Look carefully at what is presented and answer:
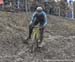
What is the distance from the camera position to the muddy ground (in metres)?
15.0

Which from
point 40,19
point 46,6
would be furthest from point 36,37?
point 46,6

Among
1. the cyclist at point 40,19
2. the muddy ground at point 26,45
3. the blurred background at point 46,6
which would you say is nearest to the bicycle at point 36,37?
the cyclist at point 40,19

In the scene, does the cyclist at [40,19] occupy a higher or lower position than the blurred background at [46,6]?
higher

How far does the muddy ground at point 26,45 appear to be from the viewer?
49.1 ft

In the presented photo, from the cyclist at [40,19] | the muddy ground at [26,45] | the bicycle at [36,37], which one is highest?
the cyclist at [40,19]

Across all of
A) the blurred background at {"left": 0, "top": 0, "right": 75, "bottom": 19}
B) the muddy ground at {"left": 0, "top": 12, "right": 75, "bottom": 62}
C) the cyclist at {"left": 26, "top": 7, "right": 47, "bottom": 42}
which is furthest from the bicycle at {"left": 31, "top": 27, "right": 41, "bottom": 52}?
the blurred background at {"left": 0, "top": 0, "right": 75, "bottom": 19}

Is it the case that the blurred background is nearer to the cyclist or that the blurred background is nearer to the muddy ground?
the muddy ground

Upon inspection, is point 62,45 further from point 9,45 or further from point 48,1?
point 48,1

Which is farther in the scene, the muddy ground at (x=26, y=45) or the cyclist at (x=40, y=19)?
the cyclist at (x=40, y=19)

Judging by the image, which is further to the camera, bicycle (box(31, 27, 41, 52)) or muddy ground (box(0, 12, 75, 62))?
bicycle (box(31, 27, 41, 52))

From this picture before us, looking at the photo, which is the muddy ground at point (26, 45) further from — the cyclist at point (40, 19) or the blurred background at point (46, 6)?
the blurred background at point (46, 6)

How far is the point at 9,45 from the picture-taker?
1633 cm

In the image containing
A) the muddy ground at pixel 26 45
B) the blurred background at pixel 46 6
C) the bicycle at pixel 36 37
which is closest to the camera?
the muddy ground at pixel 26 45

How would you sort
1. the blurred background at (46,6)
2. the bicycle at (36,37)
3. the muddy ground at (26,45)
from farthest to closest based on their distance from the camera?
the blurred background at (46,6), the bicycle at (36,37), the muddy ground at (26,45)
